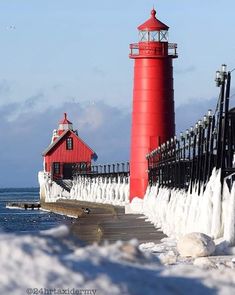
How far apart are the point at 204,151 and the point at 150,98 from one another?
16719mm

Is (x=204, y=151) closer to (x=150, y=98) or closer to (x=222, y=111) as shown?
(x=222, y=111)

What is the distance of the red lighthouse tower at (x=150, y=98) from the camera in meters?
40.8

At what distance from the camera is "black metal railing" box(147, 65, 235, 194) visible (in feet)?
63.6

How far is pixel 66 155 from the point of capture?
311 feet

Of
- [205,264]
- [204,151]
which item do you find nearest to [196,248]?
[205,264]

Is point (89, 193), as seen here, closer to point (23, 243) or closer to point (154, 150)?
point (154, 150)

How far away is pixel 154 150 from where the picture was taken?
135ft

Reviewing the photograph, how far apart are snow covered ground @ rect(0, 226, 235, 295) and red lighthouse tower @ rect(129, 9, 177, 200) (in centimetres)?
3635

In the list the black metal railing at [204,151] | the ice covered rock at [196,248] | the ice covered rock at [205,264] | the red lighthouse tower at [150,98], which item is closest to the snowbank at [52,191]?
the red lighthouse tower at [150,98]

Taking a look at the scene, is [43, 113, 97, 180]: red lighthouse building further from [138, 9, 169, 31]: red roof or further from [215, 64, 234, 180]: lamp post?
[215, 64, 234, 180]: lamp post

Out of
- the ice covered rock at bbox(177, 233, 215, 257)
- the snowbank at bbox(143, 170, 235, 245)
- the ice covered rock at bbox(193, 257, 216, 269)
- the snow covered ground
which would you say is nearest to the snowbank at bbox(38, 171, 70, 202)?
the snowbank at bbox(143, 170, 235, 245)

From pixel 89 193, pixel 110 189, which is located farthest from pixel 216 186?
pixel 89 193

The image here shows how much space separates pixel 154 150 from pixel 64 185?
170 feet

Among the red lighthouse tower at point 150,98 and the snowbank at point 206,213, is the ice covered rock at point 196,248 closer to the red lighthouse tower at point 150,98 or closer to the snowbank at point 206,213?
the snowbank at point 206,213
